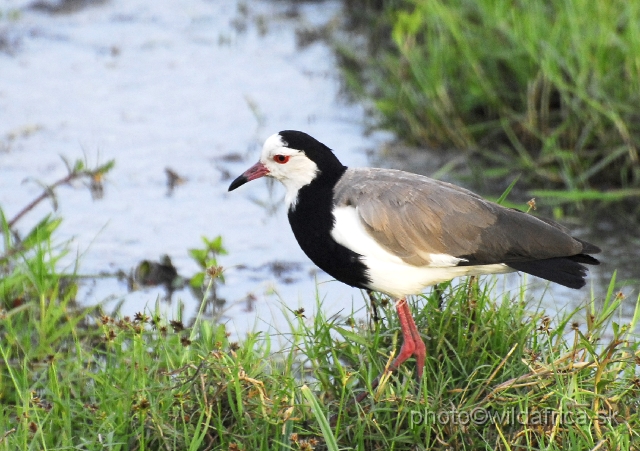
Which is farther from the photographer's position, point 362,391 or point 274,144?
point 274,144

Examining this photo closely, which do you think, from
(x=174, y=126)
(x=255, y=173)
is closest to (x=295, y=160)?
(x=255, y=173)

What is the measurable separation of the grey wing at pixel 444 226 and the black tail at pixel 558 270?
0.03m

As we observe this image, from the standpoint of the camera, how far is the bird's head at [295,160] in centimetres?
445

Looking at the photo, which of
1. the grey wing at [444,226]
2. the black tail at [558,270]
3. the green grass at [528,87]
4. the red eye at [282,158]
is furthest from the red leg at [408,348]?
the green grass at [528,87]

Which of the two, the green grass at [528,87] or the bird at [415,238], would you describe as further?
the green grass at [528,87]

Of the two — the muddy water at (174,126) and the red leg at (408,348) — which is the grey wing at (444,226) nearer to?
the red leg at (408,348)

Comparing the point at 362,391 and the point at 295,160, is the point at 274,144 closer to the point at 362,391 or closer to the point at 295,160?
the point at 295,160

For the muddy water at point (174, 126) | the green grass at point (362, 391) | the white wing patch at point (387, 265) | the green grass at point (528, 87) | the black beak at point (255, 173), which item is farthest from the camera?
the green grass at point (528, 87)

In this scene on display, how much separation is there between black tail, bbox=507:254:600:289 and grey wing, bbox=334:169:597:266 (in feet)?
0.09

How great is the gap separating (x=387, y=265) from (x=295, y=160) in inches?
24.7

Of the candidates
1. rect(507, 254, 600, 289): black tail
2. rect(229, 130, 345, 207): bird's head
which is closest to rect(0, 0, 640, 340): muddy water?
rect(229, 130, 345, 207): bird's head

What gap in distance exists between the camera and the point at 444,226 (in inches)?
168

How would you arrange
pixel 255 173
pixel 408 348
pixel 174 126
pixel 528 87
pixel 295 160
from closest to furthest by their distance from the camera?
pixel 408 348 → pixel 295 160 → pixel 255 173 → pixel 528 87 → pixel 174 126

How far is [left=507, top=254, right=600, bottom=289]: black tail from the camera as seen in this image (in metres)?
4.20
